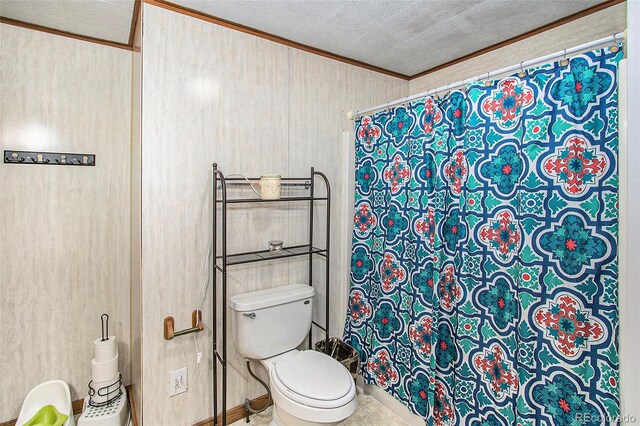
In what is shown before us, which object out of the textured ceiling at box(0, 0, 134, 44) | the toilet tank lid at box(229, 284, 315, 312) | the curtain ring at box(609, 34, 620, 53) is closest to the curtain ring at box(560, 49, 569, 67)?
the curtain ring at box(609, 34, 620, 53)

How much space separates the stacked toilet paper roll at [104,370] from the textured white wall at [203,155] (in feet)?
1.15

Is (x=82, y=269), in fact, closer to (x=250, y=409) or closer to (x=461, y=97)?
(x=250, y=409)

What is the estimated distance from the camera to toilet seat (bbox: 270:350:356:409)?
4.92 feet

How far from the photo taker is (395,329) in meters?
2.01

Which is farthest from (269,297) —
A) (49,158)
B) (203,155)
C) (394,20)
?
(394,20)

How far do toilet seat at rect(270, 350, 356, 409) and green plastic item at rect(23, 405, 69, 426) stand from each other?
1.13 metres

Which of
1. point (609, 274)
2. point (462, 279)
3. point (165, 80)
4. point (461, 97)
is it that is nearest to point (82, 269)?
point (165, 80)

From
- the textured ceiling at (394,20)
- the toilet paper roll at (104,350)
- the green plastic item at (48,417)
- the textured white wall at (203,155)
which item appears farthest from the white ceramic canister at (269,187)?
the green plastic item at (48,417)

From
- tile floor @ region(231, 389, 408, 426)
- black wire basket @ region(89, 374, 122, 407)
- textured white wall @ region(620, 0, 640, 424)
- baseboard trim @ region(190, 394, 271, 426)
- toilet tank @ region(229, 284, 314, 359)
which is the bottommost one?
tile floor @ region(231, 389, 408, 426)

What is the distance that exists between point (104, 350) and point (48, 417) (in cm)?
38

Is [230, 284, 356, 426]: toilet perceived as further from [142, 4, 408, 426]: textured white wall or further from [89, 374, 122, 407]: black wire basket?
[89, 374, 122, 407]: black wire basket

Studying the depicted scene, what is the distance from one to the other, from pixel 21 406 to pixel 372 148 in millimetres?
2530

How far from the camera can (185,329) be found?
1.75 m

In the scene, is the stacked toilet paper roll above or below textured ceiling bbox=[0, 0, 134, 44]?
below
